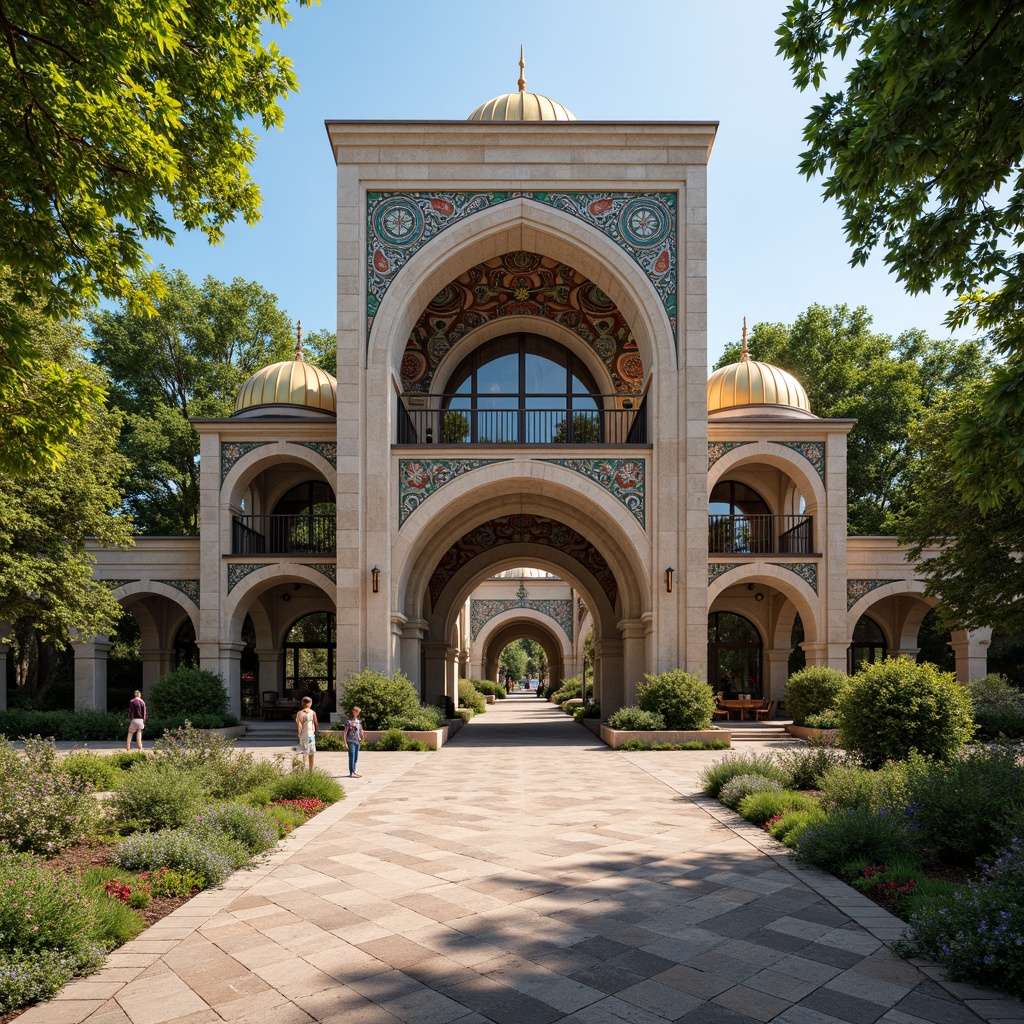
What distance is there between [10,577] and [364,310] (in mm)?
9304

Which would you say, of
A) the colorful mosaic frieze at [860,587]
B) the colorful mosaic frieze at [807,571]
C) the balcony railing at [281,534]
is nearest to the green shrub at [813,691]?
the colorful mosaic frieze at [807,571]

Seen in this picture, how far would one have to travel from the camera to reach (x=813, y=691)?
19.8 m

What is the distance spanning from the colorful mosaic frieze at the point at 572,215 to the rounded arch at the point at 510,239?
190 millimetres

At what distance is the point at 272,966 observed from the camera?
5.24 m

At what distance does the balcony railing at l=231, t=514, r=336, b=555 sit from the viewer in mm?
23570

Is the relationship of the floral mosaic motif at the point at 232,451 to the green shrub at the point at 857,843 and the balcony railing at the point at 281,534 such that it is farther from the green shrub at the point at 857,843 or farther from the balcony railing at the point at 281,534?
the green shrub at the point at 857,843

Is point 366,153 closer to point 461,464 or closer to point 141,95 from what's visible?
point 461,464

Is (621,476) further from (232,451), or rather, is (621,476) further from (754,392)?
(232,451)

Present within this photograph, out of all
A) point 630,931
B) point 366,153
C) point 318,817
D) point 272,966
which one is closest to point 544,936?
point 630,931

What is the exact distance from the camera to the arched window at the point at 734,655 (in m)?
27.8

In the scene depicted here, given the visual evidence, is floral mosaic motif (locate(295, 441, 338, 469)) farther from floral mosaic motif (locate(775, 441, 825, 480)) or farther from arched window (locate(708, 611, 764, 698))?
arched window (locate(708, 611, 764, 698))

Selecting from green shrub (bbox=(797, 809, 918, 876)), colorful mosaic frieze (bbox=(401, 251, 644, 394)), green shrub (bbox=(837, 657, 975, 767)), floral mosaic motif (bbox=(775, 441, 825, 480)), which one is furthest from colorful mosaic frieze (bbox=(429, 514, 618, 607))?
green shrub (bbox=(797, 809, 918, 876))

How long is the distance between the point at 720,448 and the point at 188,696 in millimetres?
14526

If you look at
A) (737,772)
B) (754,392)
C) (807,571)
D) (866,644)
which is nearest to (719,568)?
(807,571)
